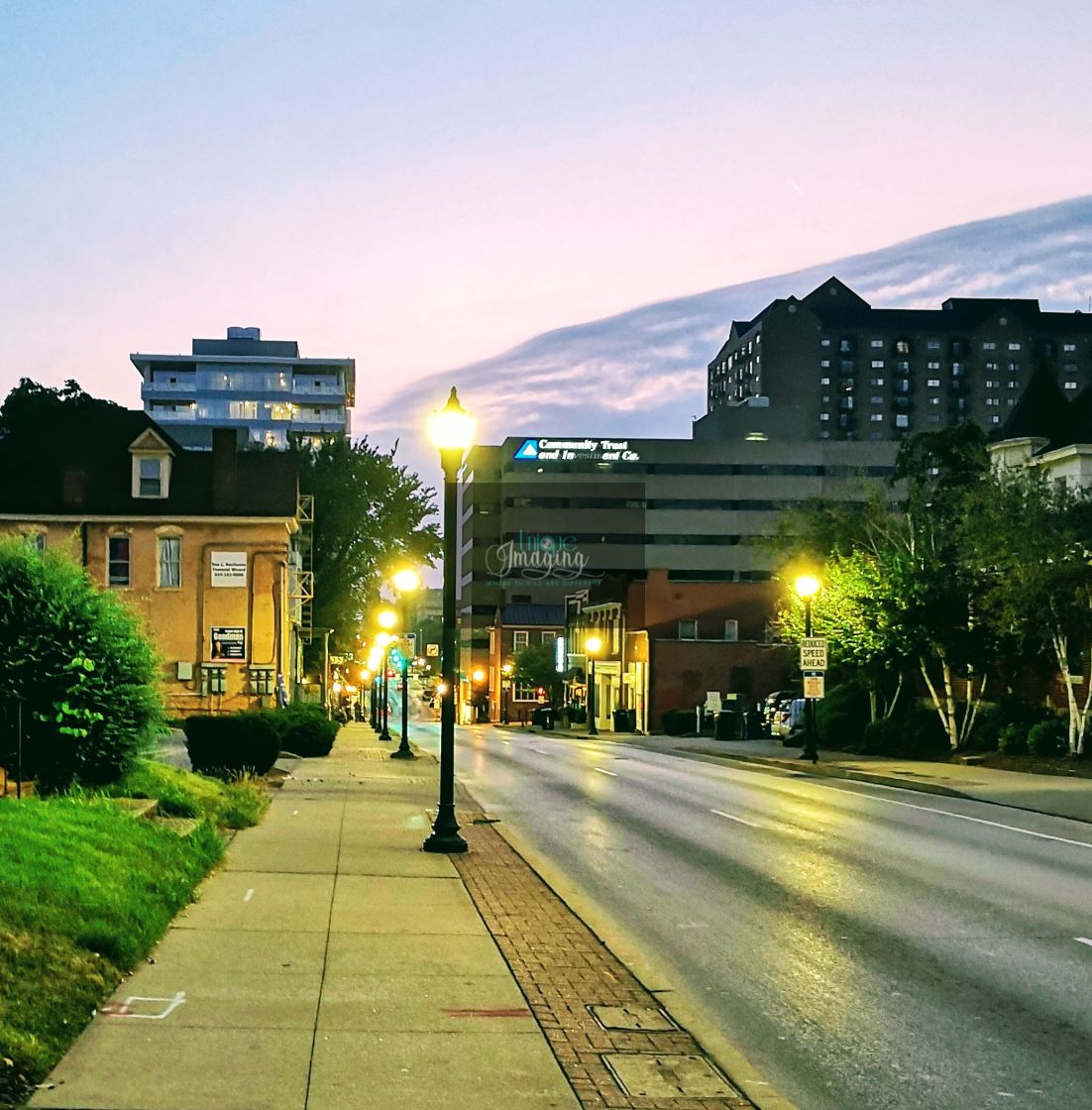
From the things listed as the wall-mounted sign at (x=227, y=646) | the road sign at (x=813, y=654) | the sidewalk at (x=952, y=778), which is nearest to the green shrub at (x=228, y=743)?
the sidewalk at (x=952, y=778)

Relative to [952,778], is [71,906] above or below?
above

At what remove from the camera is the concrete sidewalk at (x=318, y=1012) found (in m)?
6.76

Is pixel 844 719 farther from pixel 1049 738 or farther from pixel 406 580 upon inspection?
pixel 406 580

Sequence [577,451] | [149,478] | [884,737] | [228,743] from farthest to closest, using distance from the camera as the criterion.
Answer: [577,451]
[149,478]
[884,737]
[228,743]

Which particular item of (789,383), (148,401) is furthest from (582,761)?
(789,383)

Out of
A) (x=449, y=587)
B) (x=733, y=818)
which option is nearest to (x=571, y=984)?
(x=449, y=587)

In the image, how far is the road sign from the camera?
3619 cm

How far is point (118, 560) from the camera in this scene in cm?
5278

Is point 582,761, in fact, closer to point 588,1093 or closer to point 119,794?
point 119,794

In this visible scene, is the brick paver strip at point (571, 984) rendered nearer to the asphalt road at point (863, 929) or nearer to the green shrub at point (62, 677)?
the asphalt road at point (863, 929)

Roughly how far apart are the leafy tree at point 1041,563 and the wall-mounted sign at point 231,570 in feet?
89.8

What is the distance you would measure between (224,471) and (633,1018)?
4652 centimetres

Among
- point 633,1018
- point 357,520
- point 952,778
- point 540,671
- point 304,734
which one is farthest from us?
point 540,671

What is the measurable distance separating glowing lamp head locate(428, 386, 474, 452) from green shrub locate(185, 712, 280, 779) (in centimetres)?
990
